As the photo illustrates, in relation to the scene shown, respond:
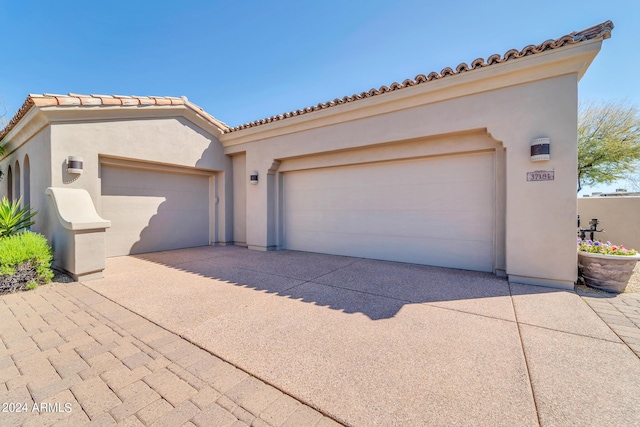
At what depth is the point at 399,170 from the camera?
6844mm

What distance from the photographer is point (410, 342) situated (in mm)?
2844

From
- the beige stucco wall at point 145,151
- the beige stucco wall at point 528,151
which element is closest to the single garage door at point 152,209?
the beige stucco wall at point 145,151

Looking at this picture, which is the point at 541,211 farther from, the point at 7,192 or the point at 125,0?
the point at 7,192

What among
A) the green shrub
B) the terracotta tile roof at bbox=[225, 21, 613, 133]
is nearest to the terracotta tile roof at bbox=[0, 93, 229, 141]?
the green shrub

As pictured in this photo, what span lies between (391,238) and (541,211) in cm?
321

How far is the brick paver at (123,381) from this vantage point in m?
1.85

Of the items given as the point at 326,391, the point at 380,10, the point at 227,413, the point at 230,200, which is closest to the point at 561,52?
the point at 380,10

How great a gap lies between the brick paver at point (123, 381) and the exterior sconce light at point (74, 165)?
14.0 feet

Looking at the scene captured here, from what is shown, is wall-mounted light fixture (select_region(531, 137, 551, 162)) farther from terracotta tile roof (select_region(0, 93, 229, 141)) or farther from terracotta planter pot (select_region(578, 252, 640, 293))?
terracotta tile roof (select_region(0, 93, 229, 141))

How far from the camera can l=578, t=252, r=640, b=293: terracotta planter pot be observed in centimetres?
437

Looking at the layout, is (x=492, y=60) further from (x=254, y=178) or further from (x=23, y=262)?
(x=23, y=262)

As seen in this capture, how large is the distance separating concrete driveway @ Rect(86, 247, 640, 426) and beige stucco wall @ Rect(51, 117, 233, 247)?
3524mm

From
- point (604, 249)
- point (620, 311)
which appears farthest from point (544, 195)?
point (620, 311)

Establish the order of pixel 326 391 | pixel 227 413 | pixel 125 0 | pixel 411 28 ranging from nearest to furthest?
pixel 227 413 < pixel 326 391 < pixel 411 28 < pixel 125 0
